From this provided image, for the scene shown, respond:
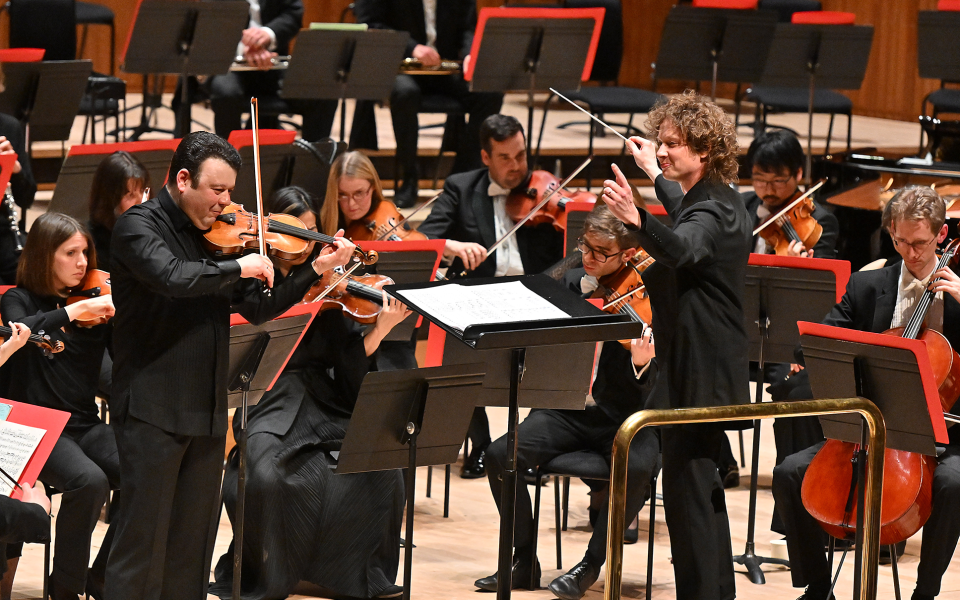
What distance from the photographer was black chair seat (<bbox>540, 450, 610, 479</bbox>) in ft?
12.5

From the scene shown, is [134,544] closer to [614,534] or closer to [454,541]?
[614,534]

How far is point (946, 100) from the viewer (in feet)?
22.6

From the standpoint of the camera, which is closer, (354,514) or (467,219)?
(354,514)

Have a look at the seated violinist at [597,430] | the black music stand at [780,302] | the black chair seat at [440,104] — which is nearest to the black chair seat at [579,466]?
the seated violinist at [597,430]

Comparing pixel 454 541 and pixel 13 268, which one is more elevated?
pixel 13 268

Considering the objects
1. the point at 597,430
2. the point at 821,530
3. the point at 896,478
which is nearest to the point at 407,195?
the point at 597,430

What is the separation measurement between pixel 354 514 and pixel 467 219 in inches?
60.1

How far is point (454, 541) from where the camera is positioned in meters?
4.25

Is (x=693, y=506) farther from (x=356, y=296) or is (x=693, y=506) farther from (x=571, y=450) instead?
(x=356, y=296)

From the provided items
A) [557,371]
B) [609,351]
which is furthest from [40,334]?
[609,351]

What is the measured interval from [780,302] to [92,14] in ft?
16.2

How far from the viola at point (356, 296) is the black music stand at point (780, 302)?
114 centimetres

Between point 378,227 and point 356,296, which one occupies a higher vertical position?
point 378,227

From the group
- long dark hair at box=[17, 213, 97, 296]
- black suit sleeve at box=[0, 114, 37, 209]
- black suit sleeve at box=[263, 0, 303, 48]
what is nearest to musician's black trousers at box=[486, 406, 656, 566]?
long dark hair at box=[17, 213, 97, 296]
